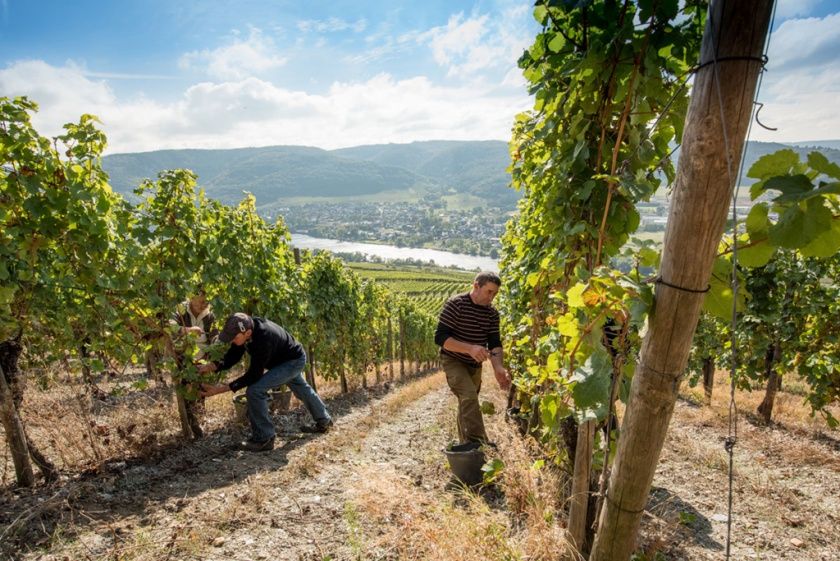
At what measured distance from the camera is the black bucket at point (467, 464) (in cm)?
387

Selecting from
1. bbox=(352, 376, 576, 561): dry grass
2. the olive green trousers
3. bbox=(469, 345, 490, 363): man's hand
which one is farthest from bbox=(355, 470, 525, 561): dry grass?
bbox=(469, 345, 490, 363): man's hand

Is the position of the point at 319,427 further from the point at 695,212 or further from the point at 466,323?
the point at 695,212

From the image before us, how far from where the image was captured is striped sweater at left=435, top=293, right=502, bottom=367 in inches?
171

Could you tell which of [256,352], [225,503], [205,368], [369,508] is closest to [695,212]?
[369,508]

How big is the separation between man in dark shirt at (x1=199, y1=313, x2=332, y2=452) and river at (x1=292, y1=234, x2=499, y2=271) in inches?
4806

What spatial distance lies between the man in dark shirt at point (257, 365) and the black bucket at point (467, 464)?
2.32 meters

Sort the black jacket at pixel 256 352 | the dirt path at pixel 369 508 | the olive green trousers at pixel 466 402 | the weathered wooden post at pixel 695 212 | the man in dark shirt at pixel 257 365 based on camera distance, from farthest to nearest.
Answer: the black jacket at pixel 256 352
the man in dark shirt at pixel 257 365
the olive green trousers at pixel 466 402
the dirt path at pixel 369 508
the weathered wooden post at pixel 695 212

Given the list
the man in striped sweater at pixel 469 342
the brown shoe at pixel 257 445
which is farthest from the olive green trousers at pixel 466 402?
the brown shoe at pixel 257 445

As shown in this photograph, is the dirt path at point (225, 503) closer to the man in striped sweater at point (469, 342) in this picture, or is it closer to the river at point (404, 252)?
the man in striped sweater at point (469, 342)

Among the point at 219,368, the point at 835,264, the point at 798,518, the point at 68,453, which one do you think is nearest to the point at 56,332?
the point at 68,453

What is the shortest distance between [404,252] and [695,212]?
160 m

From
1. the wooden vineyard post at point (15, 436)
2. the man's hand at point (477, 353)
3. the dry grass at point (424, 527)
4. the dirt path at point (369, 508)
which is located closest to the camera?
the dry grass at point (424, 527)

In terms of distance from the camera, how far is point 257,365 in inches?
195

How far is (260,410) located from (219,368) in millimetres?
681
